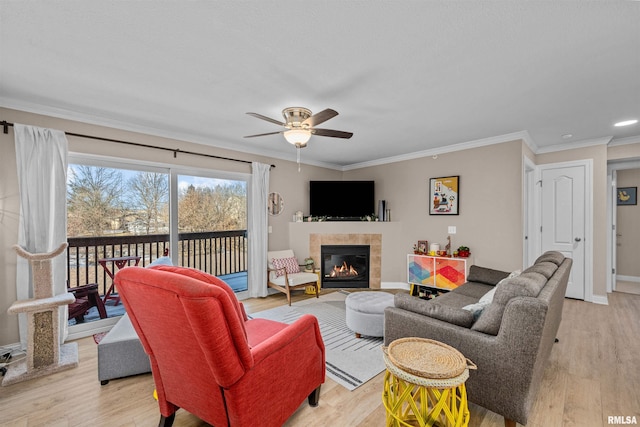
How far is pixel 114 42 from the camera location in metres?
1.79

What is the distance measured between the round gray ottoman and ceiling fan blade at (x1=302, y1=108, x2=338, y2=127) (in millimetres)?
1943

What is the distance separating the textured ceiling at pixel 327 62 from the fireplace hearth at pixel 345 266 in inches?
98.9

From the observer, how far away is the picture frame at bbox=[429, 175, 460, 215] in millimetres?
4425

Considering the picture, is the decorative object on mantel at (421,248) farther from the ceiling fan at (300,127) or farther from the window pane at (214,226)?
the window pane at (214,226)

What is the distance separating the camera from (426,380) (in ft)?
4.56

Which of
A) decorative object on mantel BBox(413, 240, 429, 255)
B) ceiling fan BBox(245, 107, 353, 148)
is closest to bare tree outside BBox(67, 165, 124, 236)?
ceiling fan BBox(245, 107, 353, 148)

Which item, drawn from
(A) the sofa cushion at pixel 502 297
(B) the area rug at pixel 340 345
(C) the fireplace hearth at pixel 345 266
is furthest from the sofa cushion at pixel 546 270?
(C) the fireplace hearth at pixel 345 266

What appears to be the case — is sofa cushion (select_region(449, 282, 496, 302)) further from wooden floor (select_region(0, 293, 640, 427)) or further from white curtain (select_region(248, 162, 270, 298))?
white curtain (select_region(248, 162, 270, 298))

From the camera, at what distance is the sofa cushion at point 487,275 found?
137 inches

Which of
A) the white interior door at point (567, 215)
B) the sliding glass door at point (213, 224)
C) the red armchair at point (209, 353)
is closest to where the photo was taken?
the red armchair at point (209, 353)

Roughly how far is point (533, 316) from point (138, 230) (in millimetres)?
4113

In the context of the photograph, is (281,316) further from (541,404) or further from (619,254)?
(619,254)

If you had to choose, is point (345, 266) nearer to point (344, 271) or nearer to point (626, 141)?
point (344, 271)

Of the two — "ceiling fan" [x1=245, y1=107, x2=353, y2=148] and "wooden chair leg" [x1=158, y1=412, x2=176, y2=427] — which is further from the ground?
"ceiling fan" [x1=245, y1=107, x2=353, y2=148]
